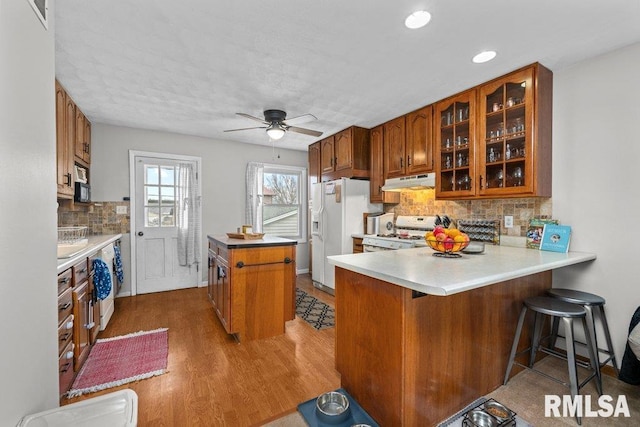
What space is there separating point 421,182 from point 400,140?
711 millimetres

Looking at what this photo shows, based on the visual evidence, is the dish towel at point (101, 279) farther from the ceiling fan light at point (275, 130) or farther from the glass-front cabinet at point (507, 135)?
the glass-front cabinet at point (507, 135)

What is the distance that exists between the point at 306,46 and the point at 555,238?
254cm

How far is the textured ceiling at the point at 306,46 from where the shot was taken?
1649 millimetres

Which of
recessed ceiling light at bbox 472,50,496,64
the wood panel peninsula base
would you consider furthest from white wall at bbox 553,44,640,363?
the wood panel peninsula base

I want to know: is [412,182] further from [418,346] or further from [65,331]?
[65,331]

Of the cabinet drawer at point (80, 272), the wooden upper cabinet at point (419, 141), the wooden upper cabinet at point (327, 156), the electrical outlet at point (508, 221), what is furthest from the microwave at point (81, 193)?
the electrical outlet at point (508, 221)

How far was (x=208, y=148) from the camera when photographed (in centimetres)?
452

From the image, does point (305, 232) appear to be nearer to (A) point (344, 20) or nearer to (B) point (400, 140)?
(B) point (400, 140)

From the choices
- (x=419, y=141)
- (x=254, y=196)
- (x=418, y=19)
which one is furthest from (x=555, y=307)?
(x=254, y=196)

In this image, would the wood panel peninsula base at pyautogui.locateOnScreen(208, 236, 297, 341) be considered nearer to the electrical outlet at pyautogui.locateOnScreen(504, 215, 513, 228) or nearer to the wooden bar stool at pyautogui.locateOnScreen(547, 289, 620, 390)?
the electrical outlet at pyautogui.locateOnScreen(504, 215, 513, 228)

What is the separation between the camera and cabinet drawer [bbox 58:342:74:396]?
5.66 ft

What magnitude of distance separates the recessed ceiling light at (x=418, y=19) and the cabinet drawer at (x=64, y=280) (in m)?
2.67

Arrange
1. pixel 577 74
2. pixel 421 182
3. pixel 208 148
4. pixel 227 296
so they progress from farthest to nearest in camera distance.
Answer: pixel 208 148 < pixel 421 182 < pixel 227 296 < pixel 577 74

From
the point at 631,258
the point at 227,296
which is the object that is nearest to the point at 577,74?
the point at 631,258
